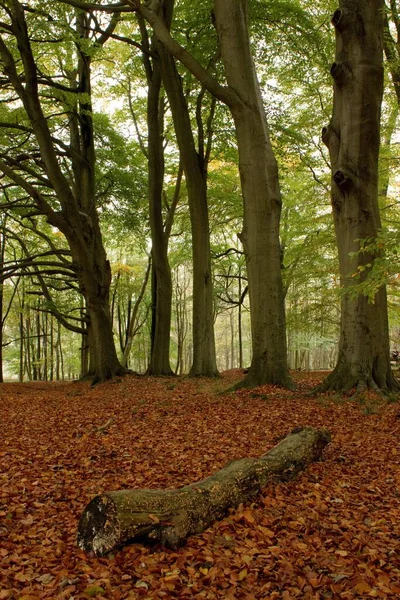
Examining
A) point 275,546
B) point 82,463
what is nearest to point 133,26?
point 82,463

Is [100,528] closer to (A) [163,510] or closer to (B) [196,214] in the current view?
(A) [163,510]

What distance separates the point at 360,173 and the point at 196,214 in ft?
16.6

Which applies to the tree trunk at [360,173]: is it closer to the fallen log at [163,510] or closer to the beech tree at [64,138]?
the fallen log at [163,510]

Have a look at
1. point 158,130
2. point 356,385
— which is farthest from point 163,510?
point 158,130

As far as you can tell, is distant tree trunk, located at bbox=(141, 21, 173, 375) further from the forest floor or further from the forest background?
the forest floor

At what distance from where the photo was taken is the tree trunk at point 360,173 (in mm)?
7891

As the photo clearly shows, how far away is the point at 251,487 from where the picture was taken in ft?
12.0

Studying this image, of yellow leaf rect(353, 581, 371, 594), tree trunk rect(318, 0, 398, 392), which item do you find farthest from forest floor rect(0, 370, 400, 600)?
tree trunk rect(318, 0, 398, 392)

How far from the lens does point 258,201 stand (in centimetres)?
854

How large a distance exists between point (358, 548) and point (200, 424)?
11.0ft

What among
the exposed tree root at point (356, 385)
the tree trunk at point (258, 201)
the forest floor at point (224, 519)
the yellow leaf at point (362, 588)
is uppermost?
the tree trunk at point (258, 201)

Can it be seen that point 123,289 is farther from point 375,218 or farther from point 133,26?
point 375,218

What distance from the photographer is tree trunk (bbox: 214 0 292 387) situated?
8500 mm

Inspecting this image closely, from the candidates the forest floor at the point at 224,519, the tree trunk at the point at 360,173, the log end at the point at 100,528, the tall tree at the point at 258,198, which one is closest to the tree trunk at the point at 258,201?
the tall tree at the point at 258,198
